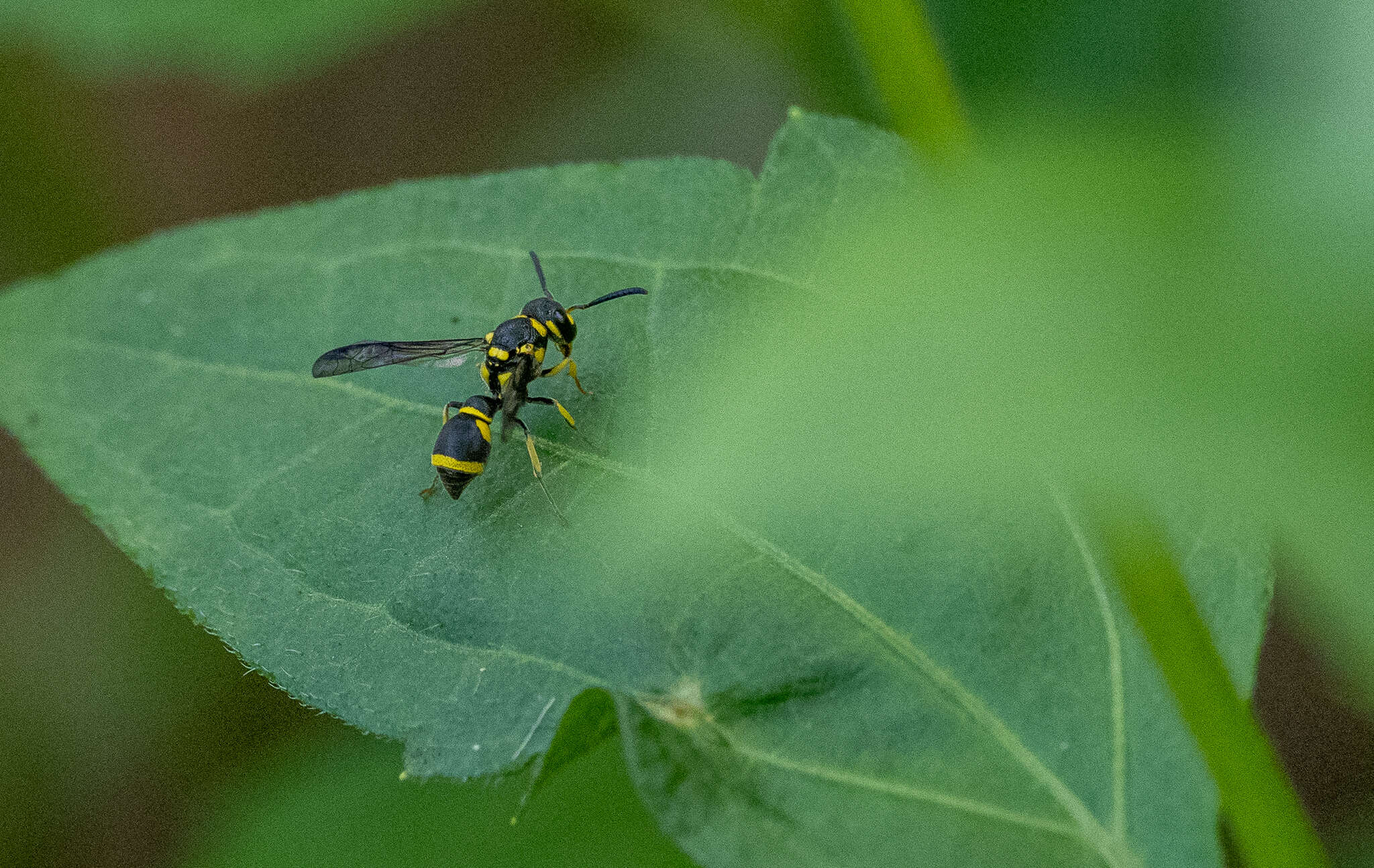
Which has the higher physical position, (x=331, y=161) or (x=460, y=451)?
(x=460, y=451)

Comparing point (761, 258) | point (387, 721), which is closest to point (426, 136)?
point (761, 258)

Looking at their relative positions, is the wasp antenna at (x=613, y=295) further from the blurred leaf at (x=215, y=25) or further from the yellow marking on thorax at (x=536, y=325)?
the blurred leaf at (x=215, y=25)

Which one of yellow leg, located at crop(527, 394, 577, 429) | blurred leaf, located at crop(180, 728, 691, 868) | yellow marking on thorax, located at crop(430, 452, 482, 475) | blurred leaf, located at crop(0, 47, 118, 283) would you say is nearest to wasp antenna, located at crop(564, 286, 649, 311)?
yellow leg, located at crop(527, 394, 577, 429)

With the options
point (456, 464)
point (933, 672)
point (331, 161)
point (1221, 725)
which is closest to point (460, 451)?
A: point (456, 464)

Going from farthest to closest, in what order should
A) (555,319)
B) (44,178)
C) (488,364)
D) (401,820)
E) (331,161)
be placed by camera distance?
(331,161), (44,178), (401,820), (488,364), (555,319)

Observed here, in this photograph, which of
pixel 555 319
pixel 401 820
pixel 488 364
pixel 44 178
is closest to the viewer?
pixel 555 319

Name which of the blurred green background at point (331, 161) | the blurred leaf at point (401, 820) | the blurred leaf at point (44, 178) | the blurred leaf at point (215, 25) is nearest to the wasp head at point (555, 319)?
the blurred green background at point (331, 161)

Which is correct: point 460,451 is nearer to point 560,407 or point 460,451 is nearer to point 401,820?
point 560,407

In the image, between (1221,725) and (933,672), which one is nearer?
(1221,725)
